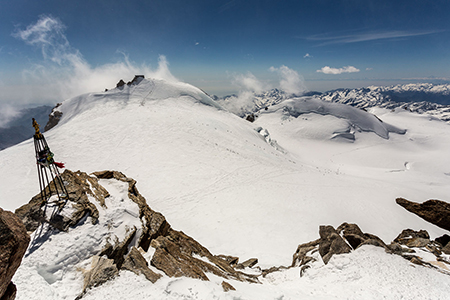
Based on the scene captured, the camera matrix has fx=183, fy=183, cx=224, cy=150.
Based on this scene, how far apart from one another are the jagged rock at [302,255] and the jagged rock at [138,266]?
9.01 metres

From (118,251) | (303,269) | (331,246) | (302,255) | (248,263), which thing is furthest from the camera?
(302,255)

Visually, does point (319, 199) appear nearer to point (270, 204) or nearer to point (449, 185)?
point (270, 204)

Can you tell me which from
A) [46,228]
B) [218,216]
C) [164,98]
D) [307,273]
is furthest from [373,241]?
[164,98]

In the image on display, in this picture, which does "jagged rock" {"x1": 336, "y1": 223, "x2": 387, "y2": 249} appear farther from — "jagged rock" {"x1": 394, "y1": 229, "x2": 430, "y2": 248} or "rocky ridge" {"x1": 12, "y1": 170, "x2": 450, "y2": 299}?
"jagged rock" {"x1": 394, "y1": 229, "x2": 430, "y2": 248}

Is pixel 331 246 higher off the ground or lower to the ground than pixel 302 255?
higher

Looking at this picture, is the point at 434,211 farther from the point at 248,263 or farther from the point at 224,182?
the point at 224,182

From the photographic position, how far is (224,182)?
68.9 feet

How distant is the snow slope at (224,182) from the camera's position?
13.9 m

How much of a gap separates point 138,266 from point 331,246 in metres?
10.8

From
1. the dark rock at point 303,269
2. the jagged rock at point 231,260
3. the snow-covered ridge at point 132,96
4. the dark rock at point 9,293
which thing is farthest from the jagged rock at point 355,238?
the snow-covered ridge at point 132,96

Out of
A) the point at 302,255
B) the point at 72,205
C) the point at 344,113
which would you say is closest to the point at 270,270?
the point at 302,255

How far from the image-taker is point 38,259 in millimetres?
6152

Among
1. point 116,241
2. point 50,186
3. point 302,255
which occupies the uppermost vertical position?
point 50,186

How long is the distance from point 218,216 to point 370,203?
667 inches
